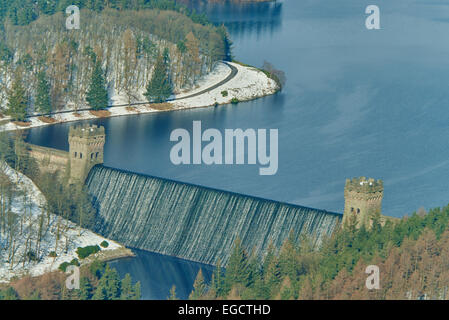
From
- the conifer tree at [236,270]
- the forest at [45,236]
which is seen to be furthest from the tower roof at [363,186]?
the forest at [45,236]

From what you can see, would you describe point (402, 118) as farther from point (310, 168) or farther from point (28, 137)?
point (28, 137)

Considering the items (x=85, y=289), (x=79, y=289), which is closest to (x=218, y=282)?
(x=85, y=289)

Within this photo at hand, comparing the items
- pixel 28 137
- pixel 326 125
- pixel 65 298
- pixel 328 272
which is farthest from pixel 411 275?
pixel 28 137

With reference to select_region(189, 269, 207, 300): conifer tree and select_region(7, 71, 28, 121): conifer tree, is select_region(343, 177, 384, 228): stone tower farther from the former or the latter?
select_region(7, 71, 28, 121): conifer tree

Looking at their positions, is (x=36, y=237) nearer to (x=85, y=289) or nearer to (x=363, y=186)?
(x=85, y=289)

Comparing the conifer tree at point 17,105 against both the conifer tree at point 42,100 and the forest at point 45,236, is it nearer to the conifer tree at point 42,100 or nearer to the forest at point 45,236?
the conifer tree at point 42,100
